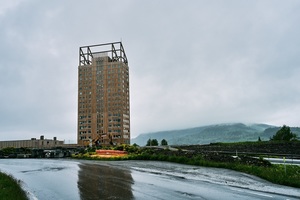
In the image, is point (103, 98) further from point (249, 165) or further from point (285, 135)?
point (249, 165)

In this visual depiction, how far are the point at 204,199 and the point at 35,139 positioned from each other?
11574 cm

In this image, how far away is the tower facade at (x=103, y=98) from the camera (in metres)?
127

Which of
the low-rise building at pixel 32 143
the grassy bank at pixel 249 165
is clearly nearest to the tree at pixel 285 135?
the grassy bank at pixel 249 165

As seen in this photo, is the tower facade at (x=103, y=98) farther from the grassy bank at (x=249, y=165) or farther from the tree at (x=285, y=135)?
the grassy bank at (x=249, y=165)

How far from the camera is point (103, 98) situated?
13288 cm

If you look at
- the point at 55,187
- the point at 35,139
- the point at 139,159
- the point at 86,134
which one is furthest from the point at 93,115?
the point at 55,187

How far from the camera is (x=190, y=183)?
12.8 m

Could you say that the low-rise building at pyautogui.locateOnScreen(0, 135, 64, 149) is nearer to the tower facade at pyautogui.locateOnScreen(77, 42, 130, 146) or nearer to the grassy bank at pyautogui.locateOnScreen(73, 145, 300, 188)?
the tower facade at pyautogui.locateOnScreen(77, 42, 130, 146)

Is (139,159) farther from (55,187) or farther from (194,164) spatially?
(55,187)

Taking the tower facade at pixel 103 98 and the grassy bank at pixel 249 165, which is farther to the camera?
the tower facade at pixel 103 98

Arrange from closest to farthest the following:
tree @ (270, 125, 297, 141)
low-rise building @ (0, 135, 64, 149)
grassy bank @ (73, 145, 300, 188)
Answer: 1. grassy bank @ (73, 145, 300, 188)
2. tree @ (270, 125, 297, 141)
3. low-rise building @ (0, 135, 64, 149)

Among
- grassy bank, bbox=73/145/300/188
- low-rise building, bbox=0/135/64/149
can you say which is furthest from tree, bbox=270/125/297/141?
low-rise building, bbox=0/135/64/149

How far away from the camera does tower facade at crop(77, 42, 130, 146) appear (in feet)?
417

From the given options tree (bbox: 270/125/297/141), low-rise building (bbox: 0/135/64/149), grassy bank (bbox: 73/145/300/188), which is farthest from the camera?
low-rise building (bbox: 0/135/64/149)
